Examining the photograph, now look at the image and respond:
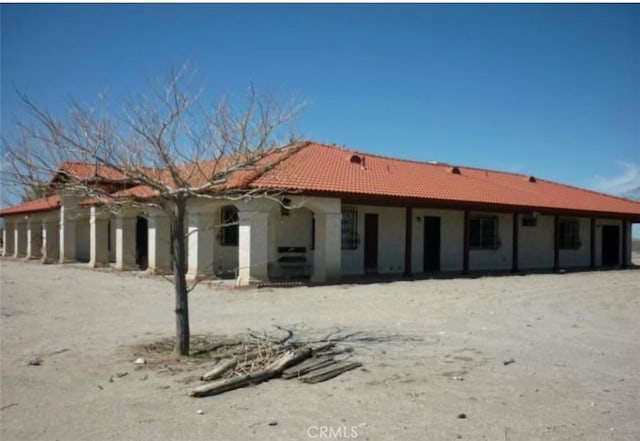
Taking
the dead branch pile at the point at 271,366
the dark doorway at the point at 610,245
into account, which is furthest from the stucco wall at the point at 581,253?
the dead branch pile at the point at 271,366

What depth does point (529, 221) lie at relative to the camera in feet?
80.9

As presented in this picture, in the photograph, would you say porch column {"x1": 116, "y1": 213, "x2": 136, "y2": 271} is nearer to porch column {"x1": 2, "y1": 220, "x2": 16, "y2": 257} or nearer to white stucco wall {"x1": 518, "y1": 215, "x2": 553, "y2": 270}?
white stucco wall {"x1": 518, "y1": 215, "x2": 553, "y2": 270}

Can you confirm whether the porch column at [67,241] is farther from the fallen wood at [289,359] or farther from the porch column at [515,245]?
the fallen wood at [289,359]

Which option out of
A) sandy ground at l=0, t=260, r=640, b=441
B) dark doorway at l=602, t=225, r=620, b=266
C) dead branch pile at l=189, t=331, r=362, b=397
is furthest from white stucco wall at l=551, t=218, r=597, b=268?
dead branch pile at l=189, t=331, r=362, b=397

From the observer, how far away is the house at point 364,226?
1728cm

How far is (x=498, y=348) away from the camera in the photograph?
8047 millimetres

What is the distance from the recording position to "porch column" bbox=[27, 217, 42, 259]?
31.2 meters

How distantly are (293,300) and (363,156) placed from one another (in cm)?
1177

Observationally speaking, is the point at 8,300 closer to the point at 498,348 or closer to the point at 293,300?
the point at 293,300

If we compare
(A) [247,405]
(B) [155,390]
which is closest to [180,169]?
(B) [155,390]

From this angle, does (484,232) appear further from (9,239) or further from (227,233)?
(9,239)

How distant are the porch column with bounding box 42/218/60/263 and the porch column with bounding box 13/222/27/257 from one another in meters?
5.89

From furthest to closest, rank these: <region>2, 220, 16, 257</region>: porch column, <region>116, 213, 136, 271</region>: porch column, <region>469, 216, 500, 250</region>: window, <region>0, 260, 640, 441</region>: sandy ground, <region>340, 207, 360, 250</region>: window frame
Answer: <region>2, 220, 16, 257</region>: porch column, <region>469, 216, 500, 250</region>: window, <region>116, 213, 136, 271</region>: porch column, <region>340, 207, 360, 250</region>: window frame, <region>0, 260, 640, 441</region>: sandy ground

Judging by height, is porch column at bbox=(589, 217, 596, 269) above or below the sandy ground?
above
